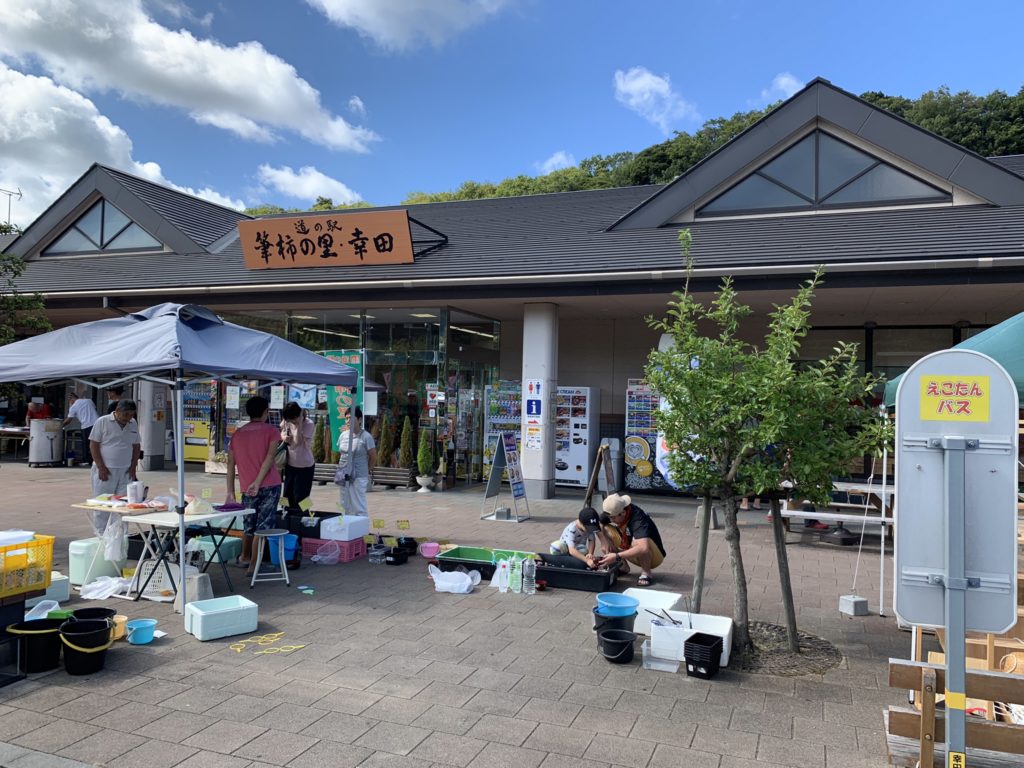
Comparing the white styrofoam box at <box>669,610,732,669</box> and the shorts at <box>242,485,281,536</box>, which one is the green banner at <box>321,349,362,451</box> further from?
the white styrofoam box at <box>669,610,732,669</box>

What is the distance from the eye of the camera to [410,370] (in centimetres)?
1466

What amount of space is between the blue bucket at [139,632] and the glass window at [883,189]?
11380 millimetres

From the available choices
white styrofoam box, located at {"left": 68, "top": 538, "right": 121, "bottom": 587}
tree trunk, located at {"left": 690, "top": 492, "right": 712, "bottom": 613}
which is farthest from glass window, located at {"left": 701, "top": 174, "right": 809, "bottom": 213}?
white styrofoam box, located at {"left": 68, "top": 538, "right": 121, "bottom": 587}

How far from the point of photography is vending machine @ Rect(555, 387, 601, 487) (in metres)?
14.3

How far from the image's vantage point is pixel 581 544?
25.1ft

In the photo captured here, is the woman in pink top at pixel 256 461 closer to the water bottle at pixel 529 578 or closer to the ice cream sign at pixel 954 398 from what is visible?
the water bottle at pixel 529 578

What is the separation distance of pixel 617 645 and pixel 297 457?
5381 mm

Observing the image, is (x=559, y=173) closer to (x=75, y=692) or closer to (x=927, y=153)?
(x=927, y=153)

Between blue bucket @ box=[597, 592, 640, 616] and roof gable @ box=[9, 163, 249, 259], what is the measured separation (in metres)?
14.2

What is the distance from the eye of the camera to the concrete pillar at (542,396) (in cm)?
1289

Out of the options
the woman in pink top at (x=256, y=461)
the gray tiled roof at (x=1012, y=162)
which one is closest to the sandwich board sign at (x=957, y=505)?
the woman in pink top at (x=256, y=461)

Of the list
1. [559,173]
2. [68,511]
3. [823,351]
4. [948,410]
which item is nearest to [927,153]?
[823,351]

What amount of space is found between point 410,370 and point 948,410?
12185 millimetres

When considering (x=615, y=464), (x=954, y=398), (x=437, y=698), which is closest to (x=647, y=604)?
(x=437, y=698)
